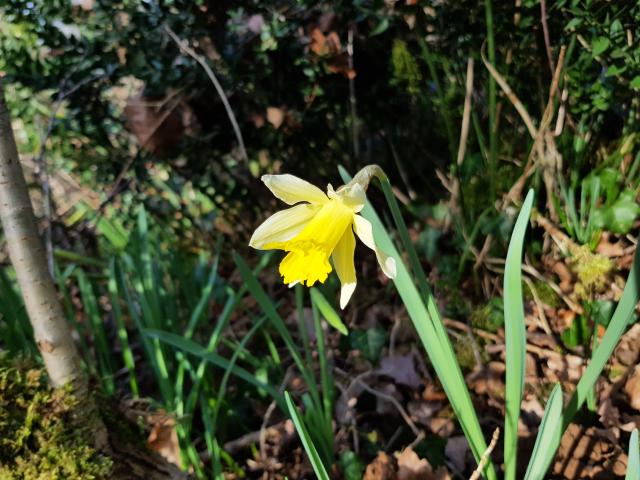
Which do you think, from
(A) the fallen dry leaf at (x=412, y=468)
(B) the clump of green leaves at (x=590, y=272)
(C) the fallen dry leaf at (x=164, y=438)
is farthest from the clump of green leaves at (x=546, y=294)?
(C) the fallen dry leaf at (x=164, y=438)

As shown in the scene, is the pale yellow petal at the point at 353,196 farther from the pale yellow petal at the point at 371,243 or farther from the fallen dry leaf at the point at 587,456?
the fallen dry leaf at the point at 587,456

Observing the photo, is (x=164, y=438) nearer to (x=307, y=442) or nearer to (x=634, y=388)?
(x=307, y=442)

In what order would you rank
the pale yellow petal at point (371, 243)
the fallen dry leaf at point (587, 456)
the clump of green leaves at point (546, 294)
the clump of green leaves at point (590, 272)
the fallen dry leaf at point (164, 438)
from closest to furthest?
the pale yellow petal at point (371, 243)
the fallen dry leaf at point (587, 456)
the fallen dry leaf at point (164, 438)
the clump of green leaves at point (590, 272)
the clump of green leaves at point (546, 294)

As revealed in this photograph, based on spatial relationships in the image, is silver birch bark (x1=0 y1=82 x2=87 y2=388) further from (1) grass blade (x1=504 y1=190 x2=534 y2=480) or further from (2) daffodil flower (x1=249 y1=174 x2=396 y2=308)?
(1) grass blade (x1=504 y1=190 x2=534 y2=480)

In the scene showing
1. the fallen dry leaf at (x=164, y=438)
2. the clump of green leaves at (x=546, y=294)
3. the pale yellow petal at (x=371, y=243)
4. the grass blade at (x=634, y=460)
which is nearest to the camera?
the grass blade at (x=634, y=460)

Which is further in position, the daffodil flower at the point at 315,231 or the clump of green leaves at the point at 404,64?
the clump of green leaves at the point at 404,64

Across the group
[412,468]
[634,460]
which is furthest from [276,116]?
[634,460]

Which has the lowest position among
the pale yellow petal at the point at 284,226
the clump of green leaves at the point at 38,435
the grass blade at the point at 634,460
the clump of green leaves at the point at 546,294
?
the clump of green leaves at the point at 546,294
